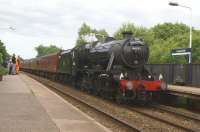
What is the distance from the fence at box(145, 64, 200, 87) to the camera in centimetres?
2993

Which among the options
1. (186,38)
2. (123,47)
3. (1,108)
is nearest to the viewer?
(1,108)

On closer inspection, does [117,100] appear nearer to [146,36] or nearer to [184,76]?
[184,76]

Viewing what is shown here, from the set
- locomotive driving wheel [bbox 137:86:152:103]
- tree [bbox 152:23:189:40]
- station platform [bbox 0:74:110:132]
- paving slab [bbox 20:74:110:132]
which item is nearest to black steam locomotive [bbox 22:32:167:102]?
locomotive driving wheel [bbox 137:86:152:103]

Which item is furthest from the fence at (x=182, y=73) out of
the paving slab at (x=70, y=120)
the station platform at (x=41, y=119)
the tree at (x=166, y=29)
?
the tree at (x=166, y=29)

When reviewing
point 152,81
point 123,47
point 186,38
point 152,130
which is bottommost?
point 152,130

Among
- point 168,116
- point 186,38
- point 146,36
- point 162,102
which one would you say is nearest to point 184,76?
point 162,102

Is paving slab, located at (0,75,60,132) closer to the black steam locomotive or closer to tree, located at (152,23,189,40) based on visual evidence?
the black steam locomotive

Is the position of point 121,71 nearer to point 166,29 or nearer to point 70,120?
point 70,120

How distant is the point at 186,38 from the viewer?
64.6m

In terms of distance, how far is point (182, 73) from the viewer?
1253 inches

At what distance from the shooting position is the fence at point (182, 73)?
29.9 meters

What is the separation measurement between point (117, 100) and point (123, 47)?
249 centimetres

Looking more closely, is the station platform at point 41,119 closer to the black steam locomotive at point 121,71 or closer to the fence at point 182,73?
the black steam locomotive at point 121,71

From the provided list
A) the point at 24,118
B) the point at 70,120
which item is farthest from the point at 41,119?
the point at 70,120
